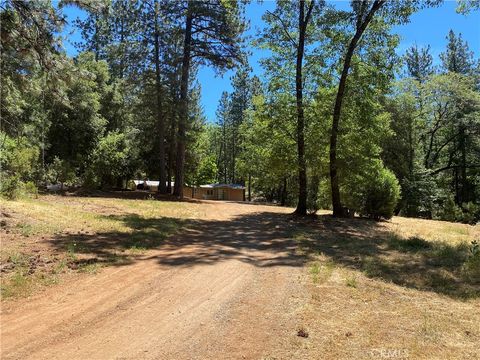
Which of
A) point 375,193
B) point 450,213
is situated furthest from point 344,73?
point 450,213

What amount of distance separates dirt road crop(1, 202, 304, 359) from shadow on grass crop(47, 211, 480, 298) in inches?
18.2

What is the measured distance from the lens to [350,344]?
4.54 meters

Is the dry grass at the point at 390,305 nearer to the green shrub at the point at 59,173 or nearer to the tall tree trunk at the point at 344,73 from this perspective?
the tall tree trunk at the point at 344,73

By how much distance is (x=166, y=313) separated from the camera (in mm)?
5332

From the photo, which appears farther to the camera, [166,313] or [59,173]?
[59,173]

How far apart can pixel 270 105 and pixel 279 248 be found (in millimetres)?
9661

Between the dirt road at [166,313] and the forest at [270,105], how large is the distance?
5374 mm

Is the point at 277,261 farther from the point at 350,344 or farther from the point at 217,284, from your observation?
the point at 350,344

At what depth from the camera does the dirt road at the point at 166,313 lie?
4.34 m

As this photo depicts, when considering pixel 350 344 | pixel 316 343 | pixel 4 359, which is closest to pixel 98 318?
pixel 4 359

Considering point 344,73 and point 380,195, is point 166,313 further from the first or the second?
point 380,195

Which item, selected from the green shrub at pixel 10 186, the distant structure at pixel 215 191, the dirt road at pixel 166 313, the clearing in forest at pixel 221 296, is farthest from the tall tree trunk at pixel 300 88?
the distant structure at pixel 215 191

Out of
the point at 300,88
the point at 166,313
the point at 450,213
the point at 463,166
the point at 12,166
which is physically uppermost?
the point at 300,88

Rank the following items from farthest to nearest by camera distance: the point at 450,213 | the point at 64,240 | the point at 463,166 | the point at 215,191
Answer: the point at 215,191
the point at 463,166
the point at 450,213
the point at 64,240
